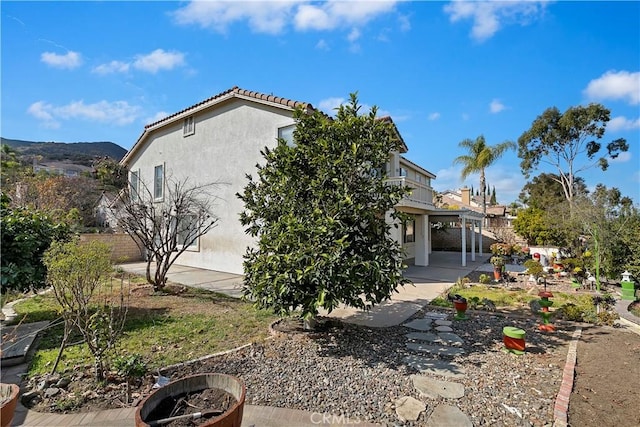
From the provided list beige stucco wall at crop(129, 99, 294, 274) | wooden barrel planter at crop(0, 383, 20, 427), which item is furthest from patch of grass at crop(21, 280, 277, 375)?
beige stucco wall at crop(129, 99, 294, 274)

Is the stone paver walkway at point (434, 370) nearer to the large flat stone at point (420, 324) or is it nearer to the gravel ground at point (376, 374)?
the large flat stone at point (420, 324)

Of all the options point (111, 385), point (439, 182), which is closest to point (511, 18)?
point (111, 385)

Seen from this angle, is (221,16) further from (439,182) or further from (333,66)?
(439,182)

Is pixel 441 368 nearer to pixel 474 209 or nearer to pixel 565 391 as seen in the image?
pixel 565 391

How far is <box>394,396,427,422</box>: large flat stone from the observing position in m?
3.80

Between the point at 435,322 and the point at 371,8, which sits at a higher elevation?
the point at 371,8

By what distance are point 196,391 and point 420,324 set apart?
578 centimetres

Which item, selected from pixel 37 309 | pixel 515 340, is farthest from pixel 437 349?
pixel 37 309

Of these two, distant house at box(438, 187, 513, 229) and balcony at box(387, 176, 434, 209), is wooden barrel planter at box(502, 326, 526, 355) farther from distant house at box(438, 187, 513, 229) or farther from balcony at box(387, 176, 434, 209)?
distant house at box(438, 187, 513, 229)

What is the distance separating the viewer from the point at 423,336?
6691 millimetres

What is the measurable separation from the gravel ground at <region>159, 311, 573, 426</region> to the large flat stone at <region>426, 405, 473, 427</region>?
80mm

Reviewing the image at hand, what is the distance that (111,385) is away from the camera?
4.37m

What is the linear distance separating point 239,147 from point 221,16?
601cm

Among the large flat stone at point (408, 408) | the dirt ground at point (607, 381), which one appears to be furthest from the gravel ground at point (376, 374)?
the dirt ground at point (607, 381)
